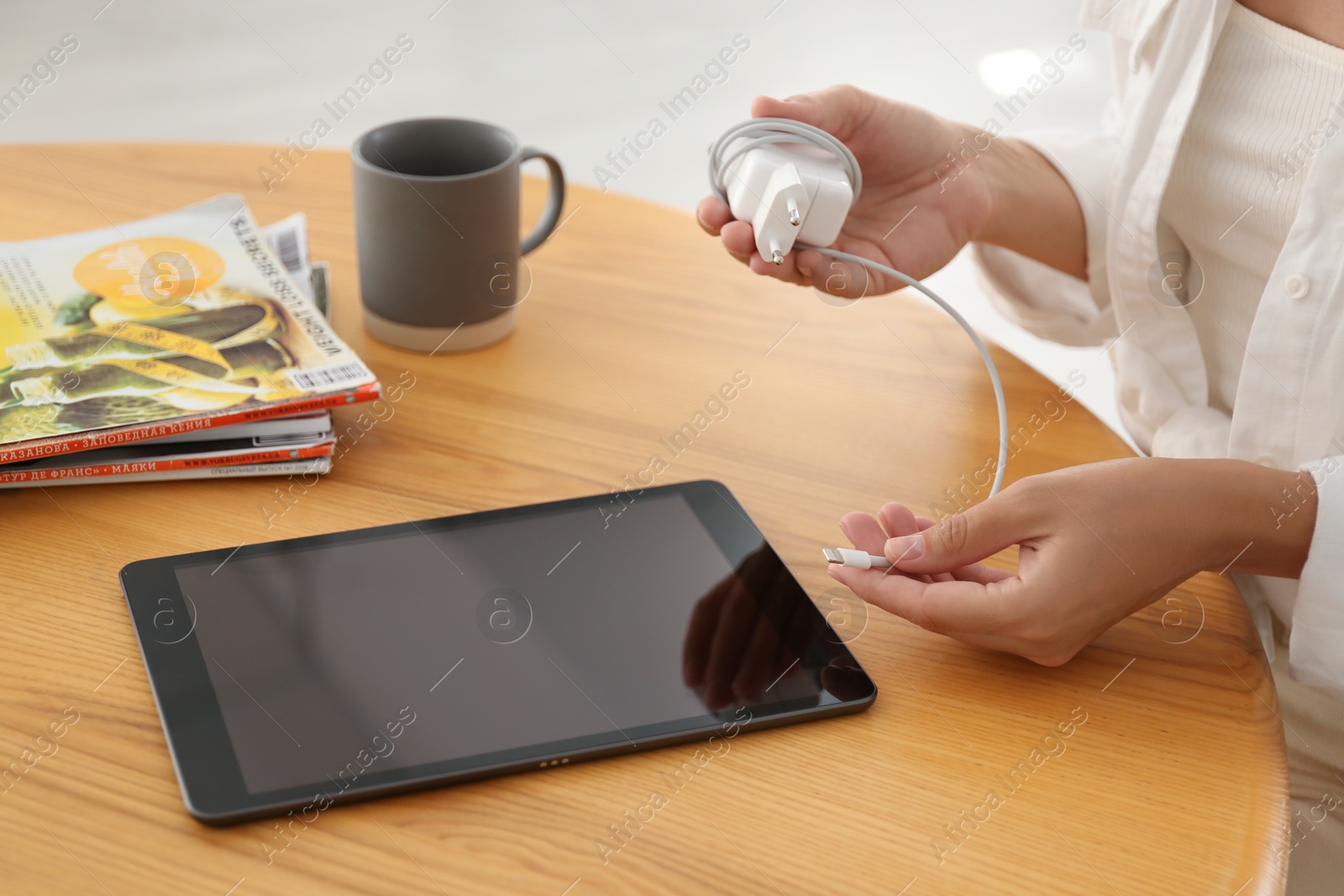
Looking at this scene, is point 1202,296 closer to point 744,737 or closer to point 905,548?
point 905,548

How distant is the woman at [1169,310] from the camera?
572 mm

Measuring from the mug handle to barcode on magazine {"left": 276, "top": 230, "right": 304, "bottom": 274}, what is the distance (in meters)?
0.17

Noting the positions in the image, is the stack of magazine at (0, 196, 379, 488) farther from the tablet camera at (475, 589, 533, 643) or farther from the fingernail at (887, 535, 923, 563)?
the fingernail at (887, 535, 923, 563)

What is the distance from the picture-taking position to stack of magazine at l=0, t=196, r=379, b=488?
0.63m

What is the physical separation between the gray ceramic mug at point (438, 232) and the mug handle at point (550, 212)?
30 millimetres

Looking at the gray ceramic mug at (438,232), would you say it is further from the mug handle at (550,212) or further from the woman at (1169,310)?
the woman at (1169,310)

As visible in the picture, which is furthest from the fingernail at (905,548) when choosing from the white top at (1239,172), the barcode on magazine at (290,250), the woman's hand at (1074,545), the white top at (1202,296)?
the barcode on magazine at (290,250)

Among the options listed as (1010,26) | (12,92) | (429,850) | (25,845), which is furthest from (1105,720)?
Answer: (1010,26)

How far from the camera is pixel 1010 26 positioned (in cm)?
365

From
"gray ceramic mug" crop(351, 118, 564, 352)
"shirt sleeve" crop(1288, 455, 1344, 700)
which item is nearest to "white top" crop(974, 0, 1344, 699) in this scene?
"shirt sleeve" crop(1288, 455, 1344, 700)

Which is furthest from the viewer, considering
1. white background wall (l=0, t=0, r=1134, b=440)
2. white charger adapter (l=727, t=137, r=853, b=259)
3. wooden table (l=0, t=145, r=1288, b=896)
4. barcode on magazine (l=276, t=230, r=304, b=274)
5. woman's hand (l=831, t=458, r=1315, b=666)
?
white background wall (l=0, t=0, r=1134, b=440)

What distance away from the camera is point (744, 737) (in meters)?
0.51

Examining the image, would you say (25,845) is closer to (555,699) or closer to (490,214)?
(555,699)

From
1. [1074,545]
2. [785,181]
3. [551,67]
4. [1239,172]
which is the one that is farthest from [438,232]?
[551,67]
